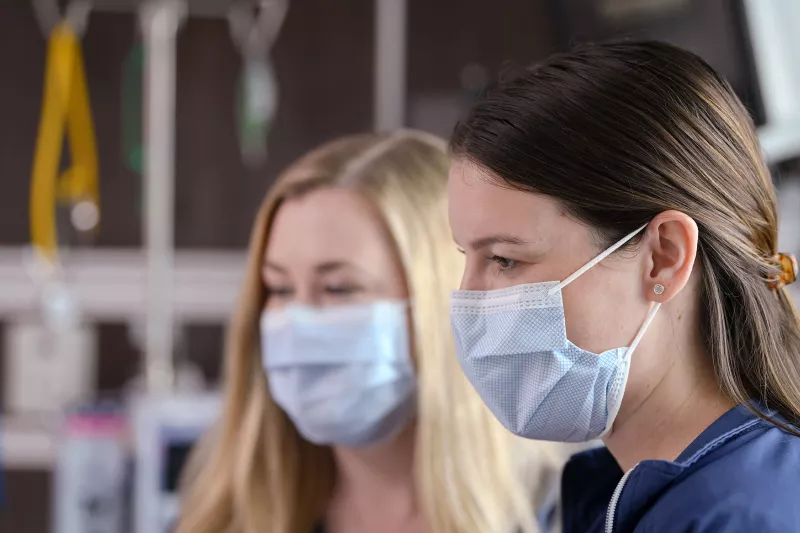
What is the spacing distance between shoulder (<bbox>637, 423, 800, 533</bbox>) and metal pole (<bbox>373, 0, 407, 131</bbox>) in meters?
2.23

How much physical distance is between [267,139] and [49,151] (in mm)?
669

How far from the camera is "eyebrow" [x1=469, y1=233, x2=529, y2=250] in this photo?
0.94m

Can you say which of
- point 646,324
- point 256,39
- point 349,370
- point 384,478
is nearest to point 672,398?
point 646,324

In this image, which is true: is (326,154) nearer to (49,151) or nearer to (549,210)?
(549,210)

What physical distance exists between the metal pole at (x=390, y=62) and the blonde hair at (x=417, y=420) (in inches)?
49.8

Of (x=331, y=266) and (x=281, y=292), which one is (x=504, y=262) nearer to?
(x=331, y=266)

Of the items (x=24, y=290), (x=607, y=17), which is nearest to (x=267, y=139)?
(x=24, y=290)

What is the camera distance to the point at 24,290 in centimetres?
298

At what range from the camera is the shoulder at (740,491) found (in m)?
0.77

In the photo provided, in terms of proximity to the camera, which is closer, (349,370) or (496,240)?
(496,240)

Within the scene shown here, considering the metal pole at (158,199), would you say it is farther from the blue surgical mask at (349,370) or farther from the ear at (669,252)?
the ear at (669,252)

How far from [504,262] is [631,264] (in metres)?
0.14

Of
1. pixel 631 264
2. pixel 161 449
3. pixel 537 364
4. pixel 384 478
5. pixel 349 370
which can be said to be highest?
pixel 631 264

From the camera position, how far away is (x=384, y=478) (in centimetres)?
167
